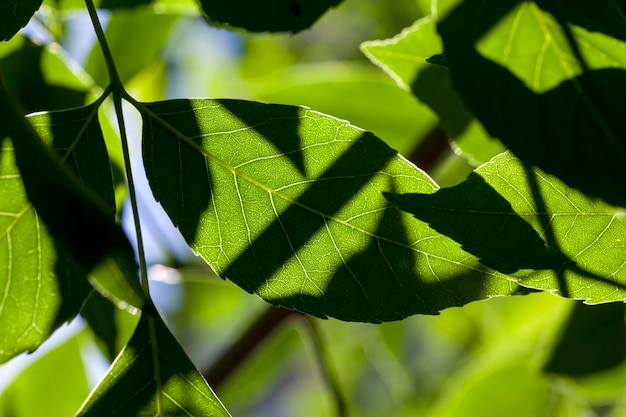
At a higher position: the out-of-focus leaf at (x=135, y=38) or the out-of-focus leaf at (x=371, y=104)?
the out-of-focus leaf at (x=135, y=38)

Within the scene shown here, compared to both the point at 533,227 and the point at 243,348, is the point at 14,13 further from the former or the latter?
the point at 243,348

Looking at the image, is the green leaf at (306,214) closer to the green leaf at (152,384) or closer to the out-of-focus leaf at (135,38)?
the green leaf at (152,384)

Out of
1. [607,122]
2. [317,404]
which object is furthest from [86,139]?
[317,404]

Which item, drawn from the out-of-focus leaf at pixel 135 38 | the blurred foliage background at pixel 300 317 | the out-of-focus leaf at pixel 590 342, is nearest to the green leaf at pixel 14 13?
the blurred foliage background at pixel 300 317

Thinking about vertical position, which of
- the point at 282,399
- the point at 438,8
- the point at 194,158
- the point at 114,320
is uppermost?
the point at 438,8

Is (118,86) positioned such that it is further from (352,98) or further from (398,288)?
(352,98)
